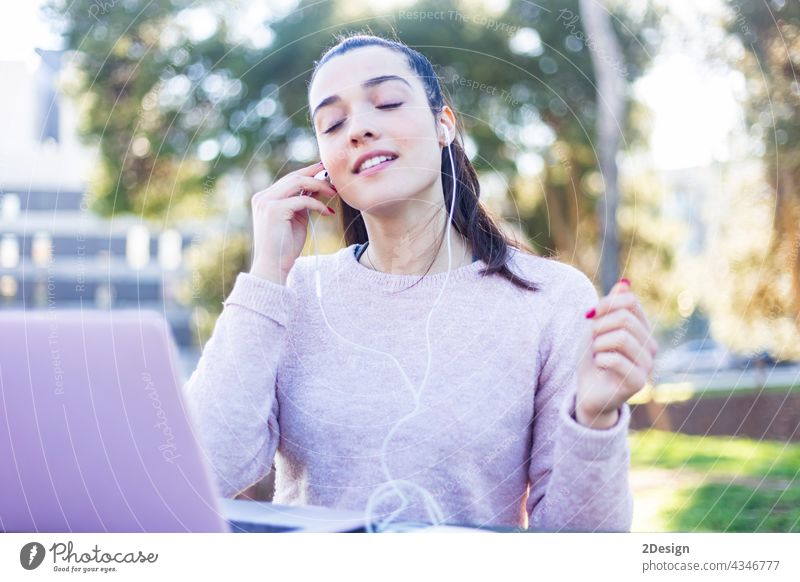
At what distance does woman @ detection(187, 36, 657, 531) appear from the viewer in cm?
90

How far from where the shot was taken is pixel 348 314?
0.99m

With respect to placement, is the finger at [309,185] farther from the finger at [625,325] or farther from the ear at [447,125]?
the finger at [625,325]

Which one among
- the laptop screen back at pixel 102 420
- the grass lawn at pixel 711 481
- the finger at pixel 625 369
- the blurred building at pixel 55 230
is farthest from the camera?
the grass lawn at pixel 711 481

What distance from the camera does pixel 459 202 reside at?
1001mm

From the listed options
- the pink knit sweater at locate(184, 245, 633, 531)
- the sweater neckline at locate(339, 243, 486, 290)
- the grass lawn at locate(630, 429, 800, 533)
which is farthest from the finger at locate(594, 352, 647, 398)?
the grass lawn at locate(630, 429, 800, 533)

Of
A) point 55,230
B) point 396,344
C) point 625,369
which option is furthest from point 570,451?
point 55,230

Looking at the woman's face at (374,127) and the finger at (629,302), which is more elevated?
the woman's face at (374,127)

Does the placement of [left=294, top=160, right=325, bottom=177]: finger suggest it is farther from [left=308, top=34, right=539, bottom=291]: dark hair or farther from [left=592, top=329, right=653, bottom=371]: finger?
[left=592, top=329, right=653, bottom=371]: finger

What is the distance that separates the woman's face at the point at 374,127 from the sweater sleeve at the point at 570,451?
0.67ft

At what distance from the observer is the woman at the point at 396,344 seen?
2.97 ft

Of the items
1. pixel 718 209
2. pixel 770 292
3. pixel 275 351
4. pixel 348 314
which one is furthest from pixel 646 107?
pixel 275 351

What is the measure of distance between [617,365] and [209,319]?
0.59 metres

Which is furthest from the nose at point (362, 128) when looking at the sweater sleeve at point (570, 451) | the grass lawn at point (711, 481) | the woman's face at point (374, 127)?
the grass lawn at point (711, 481)

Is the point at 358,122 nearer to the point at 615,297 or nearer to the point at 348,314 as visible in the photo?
the point at 348,314
